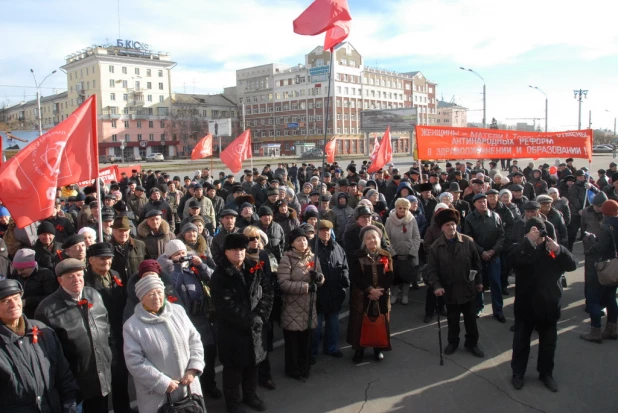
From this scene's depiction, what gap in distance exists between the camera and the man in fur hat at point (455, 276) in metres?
5.60

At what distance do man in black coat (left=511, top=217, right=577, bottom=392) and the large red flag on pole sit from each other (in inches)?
115

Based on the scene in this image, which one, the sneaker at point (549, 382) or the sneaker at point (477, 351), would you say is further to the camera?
the sneaker at point (477, 351)

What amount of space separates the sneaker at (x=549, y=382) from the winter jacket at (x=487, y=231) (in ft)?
6.84

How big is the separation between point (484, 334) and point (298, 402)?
2869mm

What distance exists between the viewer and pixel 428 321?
22.0ft

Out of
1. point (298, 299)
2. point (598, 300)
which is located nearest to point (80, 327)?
point (298, 299)

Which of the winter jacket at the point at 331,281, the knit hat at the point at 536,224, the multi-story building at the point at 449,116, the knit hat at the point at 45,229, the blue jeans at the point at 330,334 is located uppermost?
the multi-story building at the point at 449,116

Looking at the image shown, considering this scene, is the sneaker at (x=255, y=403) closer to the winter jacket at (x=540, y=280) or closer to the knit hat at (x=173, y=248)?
the knit hat at (x=173, y=248)

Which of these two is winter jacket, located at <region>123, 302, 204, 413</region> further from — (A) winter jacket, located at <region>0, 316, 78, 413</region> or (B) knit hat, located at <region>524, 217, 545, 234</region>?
(B) knit hat, located at <region>524, 217, 545, 234</region>

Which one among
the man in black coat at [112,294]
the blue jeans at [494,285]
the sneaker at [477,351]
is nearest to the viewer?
the man in black coat at [112,294]

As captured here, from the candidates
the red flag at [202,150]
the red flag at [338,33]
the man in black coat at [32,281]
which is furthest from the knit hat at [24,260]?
the red flag at [202,150]

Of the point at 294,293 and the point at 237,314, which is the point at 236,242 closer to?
the point at 237,314

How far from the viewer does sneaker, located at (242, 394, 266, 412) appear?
4.54 meters

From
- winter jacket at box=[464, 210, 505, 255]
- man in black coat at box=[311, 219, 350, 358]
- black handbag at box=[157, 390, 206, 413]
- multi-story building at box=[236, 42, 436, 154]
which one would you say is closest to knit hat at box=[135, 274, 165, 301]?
black handbag at box=[157, 390, 206, 413]
